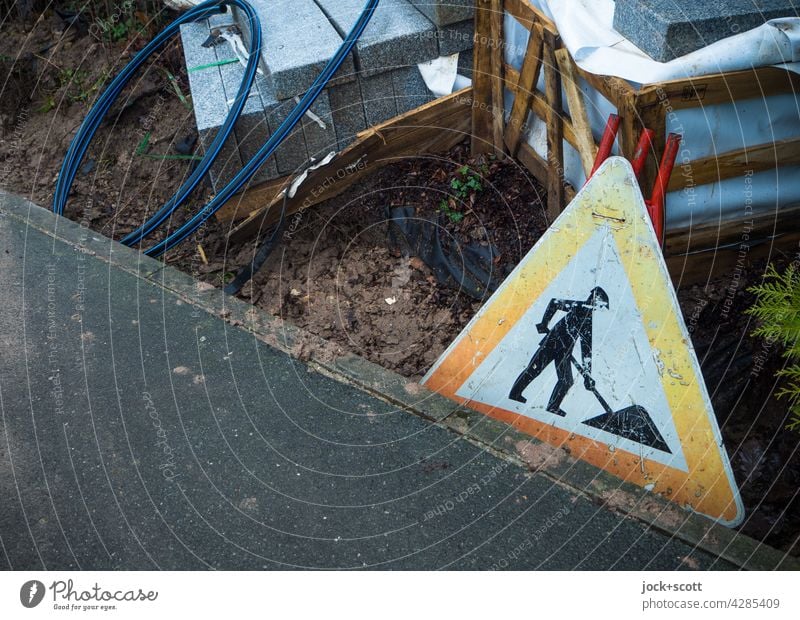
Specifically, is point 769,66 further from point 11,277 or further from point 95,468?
point 11,277

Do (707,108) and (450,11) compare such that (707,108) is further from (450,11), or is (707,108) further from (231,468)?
(231,468)

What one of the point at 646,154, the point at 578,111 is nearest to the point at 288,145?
the point at 578,111

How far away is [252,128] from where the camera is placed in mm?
4465

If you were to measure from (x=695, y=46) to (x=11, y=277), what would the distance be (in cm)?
325

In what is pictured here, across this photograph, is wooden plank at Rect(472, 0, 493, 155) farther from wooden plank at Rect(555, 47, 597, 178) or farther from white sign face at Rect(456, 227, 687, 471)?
white sign face at Rect(456, 227, 687, 471)

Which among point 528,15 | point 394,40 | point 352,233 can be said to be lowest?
point 352,233

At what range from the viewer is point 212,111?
177 inches

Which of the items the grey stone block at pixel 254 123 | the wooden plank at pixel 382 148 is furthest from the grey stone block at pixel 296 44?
the wooden plank at pixel 382 148

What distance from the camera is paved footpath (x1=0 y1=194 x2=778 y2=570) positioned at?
2.71m

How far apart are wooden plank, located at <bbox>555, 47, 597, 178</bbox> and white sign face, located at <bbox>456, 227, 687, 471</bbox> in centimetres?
78

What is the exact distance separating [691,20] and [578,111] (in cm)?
61

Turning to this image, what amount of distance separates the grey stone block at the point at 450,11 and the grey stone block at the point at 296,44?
0.53m

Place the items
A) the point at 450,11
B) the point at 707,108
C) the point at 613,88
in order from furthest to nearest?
the point at 450,11 → the point at 707,108 → the point at 613,88

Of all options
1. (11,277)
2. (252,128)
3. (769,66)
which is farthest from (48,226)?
(769,66)
